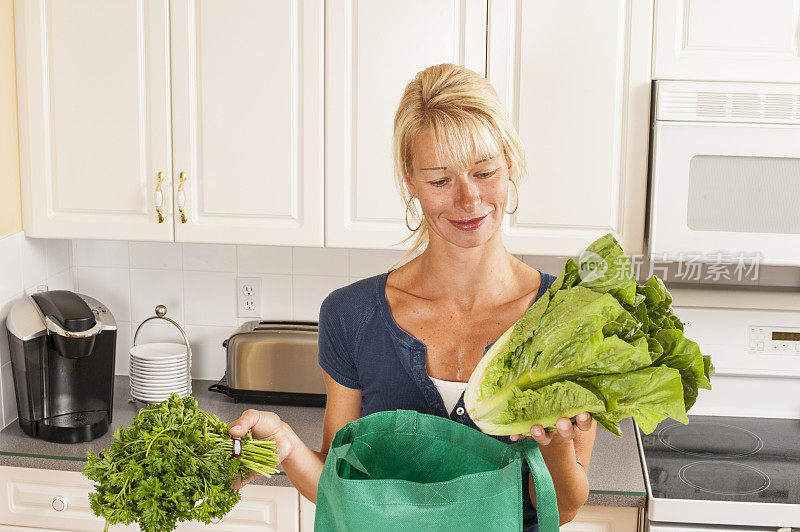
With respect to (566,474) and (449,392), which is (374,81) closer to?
(449,392)

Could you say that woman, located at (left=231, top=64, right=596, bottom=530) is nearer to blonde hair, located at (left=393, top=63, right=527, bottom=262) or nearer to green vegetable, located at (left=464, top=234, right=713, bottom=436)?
blonde hair, located at (left=393, top=63, right=527, bottom=262)

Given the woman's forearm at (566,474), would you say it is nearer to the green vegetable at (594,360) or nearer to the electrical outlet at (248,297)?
the green vegetable at (594,360)

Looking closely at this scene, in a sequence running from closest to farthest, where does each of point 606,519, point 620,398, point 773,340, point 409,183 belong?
point 620,398, point 409,183, point 606,519, point 773,340

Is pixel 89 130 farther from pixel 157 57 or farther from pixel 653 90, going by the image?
pixel 653 90

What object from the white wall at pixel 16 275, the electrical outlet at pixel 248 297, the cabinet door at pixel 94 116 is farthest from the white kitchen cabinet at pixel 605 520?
the white wall at pixel 16 275

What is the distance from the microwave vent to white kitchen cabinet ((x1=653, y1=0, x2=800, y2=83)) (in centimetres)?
5

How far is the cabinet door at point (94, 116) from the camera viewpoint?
86.3 inches

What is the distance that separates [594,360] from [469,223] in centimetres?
34

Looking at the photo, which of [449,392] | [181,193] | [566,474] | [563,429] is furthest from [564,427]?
[181,193]

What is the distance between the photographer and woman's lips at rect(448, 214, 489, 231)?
1.29 metres

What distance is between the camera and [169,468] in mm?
1134

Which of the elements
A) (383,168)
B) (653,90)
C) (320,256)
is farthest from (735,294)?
(320,256)

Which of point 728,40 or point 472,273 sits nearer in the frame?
point 472,273

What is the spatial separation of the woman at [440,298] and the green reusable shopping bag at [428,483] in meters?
0.10
